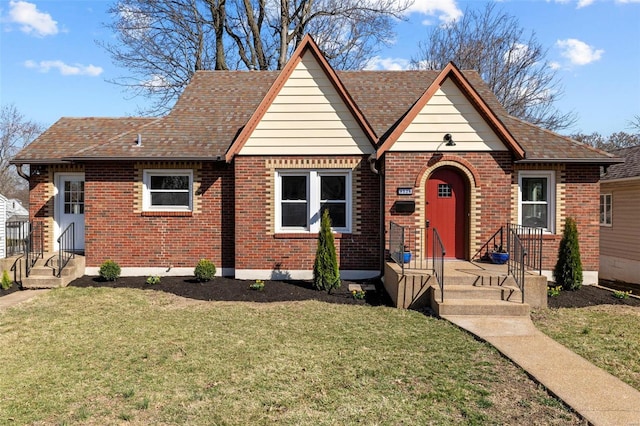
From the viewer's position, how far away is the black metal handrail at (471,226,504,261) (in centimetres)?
930

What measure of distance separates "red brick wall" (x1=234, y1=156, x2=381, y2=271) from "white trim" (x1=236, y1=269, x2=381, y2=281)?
0.31 ft

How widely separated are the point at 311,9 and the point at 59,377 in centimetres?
2293

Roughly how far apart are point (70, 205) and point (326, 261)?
8.24 meters

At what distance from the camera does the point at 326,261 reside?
8844 millimetres

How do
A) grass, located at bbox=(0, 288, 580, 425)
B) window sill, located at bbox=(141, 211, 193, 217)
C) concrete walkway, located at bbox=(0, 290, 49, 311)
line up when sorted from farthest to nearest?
window sill, located at bbox=(141, 211, 193, 217) < concrete walkway, located at bbox=(0, 290, 49, 311) < grass, located at bbox=(0, 288, 580, 425)

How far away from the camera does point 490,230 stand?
9297 mm

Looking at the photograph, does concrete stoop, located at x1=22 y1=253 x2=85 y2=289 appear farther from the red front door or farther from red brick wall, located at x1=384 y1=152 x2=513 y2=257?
the red front door

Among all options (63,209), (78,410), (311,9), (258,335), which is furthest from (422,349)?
(311,9)

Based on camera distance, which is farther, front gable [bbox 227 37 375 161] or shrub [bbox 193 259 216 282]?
front gable [bbox 227 37 375 161]

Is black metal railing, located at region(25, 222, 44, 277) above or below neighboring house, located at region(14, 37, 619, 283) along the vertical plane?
below

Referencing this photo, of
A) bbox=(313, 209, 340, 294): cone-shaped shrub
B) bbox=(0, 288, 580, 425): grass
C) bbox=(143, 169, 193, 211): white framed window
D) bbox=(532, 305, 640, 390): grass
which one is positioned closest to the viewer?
bbox=(0, 288, 580, 425): grass

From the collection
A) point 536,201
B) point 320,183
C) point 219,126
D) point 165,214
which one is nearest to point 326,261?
point 320,183

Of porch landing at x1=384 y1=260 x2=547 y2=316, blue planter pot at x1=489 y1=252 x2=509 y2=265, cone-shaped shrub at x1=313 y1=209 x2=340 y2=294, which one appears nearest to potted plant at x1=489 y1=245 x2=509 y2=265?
blue planter pot at x1=489 y1=252 x2=509 y2=265

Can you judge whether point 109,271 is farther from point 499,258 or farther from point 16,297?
point 499,258
